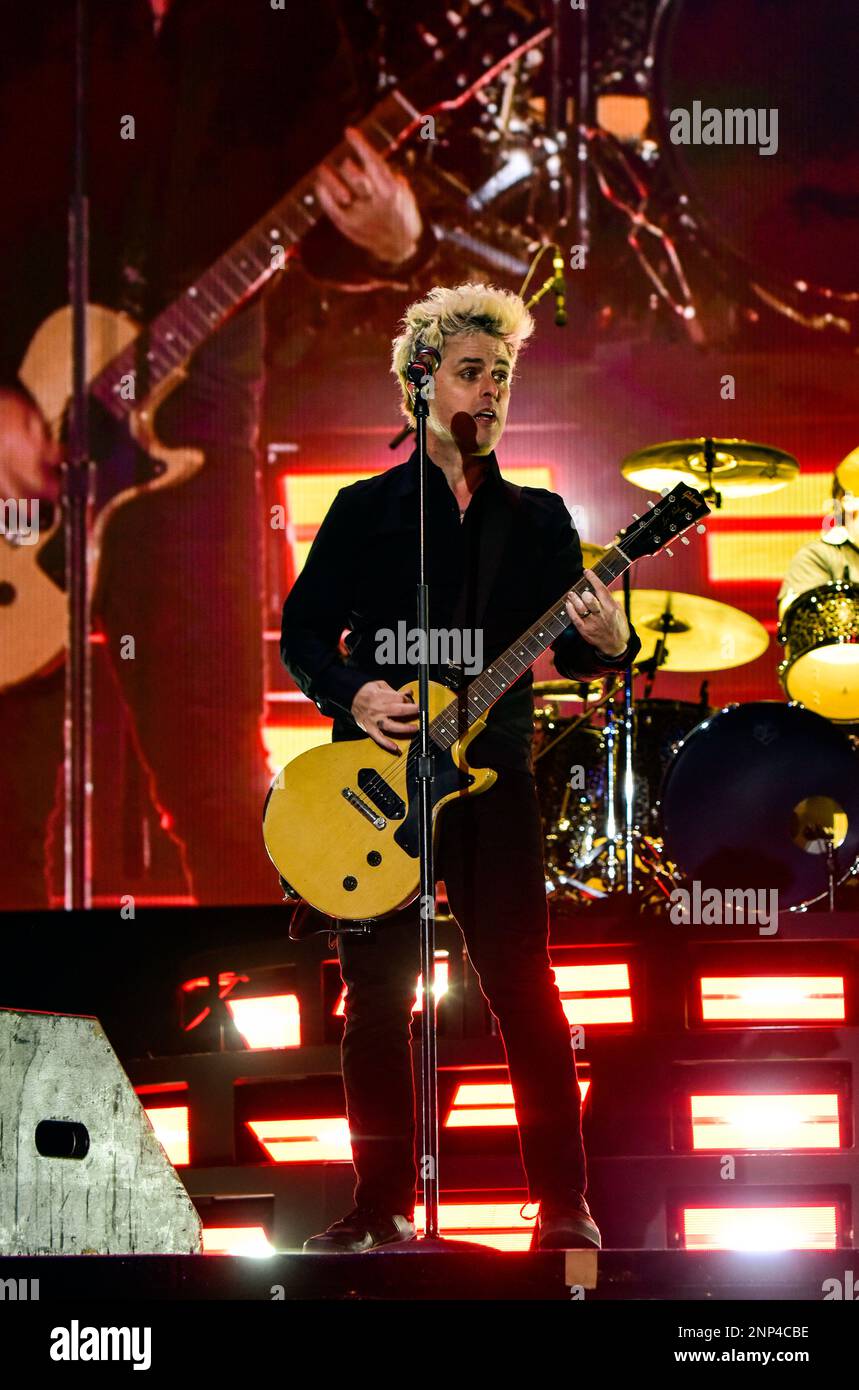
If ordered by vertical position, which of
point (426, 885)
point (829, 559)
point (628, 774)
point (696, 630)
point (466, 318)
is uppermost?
point (829, 559)

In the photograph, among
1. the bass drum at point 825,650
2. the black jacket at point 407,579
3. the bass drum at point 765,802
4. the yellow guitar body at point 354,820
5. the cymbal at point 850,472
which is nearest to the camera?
the yellow guitar body at point 354,820

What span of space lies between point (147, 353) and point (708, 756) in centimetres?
311

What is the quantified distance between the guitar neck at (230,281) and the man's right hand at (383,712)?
3554 millimetres

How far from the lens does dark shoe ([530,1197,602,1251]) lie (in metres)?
3.00

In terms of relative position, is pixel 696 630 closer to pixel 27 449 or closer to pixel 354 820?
pixel 354 820

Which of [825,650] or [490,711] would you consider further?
[825,650]

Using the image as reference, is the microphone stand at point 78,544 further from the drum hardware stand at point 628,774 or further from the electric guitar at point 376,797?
the electric guitar at point 376,797

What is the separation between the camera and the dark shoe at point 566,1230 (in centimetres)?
300

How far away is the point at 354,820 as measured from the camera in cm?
334

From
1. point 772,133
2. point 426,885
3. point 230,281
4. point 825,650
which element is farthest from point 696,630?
point 426,885

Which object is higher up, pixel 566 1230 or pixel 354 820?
pixel 354 820

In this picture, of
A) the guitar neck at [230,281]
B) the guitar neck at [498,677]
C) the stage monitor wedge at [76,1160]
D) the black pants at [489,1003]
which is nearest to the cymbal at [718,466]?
the guitar neck at [230,281]

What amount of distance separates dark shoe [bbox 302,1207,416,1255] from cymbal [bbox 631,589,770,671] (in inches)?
121
